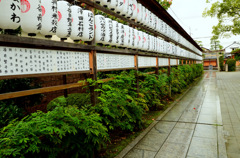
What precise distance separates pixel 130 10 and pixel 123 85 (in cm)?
332

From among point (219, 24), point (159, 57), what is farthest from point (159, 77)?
point (219, 24)

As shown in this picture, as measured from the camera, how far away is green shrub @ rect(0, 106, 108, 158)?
257cm

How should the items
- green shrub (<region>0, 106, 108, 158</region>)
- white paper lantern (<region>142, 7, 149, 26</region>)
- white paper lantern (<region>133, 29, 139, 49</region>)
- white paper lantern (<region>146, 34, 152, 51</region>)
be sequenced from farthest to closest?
white paper lantern (<region>146, 34, 152, 51</region>) → white paper lantern (<region>142, 7, 149, 26</region>) → white paper lantern (<region>133, 29, 139, 49</region>) → green shrub (<region>0, 106, 108, 158</region>)

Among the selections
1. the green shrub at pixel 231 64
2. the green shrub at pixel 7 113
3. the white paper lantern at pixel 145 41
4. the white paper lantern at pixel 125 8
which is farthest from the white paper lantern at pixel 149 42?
the green shrub at pixel 231 64

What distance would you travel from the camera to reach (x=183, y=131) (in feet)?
20.8

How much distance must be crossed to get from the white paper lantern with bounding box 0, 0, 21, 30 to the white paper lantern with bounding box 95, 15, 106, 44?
2.43m

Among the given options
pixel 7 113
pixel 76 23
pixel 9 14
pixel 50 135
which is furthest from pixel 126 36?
pixel 7 113

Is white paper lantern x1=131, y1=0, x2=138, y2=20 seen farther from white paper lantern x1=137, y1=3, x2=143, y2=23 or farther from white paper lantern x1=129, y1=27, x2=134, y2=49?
white paper lantern x1=129, y1=27, x2=134, y2=49

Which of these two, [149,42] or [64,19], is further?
[149,42]

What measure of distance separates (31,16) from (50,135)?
227cm

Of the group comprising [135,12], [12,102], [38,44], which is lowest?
[12,102]

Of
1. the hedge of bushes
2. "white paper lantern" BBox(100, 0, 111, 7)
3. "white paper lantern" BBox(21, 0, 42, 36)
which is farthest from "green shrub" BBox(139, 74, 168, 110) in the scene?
"white paper lantern" BBox(21, 0, 42, 36)

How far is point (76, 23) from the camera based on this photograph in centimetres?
413

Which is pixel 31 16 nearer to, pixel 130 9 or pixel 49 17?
pixel 49 17
